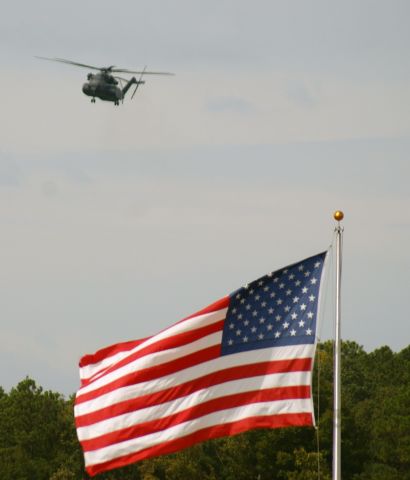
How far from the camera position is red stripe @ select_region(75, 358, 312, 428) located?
24719 mm

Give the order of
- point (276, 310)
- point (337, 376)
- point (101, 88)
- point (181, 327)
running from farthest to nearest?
point (101, 88) → point (181, 327) → point (276, 310) → point (337, 376)

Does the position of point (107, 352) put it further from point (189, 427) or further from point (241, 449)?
point (241, 449)

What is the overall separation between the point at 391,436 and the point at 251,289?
8279 centimetres

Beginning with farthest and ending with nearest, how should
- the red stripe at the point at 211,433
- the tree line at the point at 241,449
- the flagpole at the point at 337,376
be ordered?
the tree line at the point at 241,449
the red stripe at the point at 211,433
the flagpole at the point at 337,376

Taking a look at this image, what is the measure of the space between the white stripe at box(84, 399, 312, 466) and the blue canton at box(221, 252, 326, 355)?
1029 millimetres

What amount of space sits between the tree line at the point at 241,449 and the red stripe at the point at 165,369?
189 ft

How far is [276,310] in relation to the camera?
24922mm

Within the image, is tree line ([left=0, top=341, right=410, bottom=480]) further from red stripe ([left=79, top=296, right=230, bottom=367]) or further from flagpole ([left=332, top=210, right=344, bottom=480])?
flagpole ([left=332, top=210, right=344, bottom=480])

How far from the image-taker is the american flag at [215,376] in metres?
24.6

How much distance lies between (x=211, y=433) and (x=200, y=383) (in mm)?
860

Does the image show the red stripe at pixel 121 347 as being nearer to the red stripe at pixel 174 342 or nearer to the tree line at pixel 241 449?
the red stripe at pixel 174 342

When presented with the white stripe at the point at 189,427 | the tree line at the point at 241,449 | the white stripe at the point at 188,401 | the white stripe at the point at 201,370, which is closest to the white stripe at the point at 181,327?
the white stripe at the point at 201,370

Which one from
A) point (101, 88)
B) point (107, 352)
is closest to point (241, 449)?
point (101, 88)

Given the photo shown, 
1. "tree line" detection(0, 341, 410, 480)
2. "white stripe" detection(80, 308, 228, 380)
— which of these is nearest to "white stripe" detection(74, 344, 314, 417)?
"white stripe" detection(80, 308, 228, 380)
